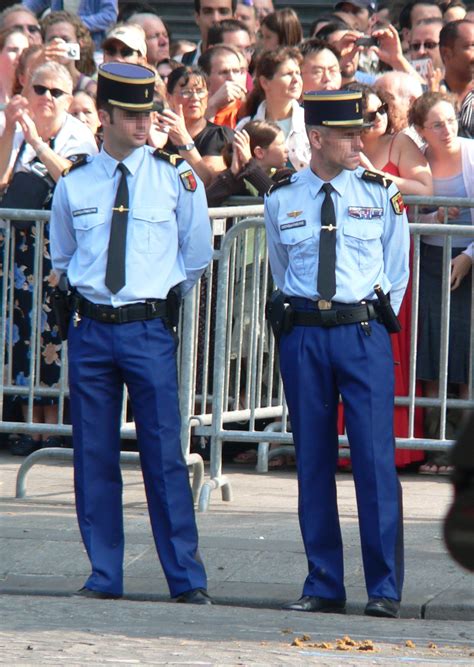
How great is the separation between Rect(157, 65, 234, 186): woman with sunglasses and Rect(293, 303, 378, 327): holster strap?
258 centimetres

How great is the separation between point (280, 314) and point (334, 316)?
0.26m

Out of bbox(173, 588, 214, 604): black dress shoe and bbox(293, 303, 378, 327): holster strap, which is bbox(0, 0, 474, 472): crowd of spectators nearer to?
bbox(293, 303, 378, 327): holster strap

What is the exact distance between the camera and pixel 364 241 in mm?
6609

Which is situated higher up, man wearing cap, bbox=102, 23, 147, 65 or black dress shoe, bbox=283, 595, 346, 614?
man wearing cap, bbox=102, 23, 147, 65

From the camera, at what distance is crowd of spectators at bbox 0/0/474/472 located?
866 centimetres

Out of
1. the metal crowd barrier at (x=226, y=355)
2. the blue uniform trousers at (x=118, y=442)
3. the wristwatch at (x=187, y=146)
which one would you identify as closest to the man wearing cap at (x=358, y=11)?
the wristwatch at (x=187, y=146)

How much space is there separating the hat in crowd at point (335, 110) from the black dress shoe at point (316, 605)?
2061 millimetres

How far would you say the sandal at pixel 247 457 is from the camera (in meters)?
9.38

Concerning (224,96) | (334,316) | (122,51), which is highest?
(122,51)

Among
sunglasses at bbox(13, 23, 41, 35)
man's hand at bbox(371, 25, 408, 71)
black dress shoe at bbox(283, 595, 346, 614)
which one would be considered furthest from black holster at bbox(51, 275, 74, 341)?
sunglasses at bbox(13, 23, 41, 35)

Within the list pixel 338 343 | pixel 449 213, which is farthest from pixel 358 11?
pixel 338 343

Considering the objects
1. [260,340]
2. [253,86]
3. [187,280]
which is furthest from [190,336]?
[253,86]

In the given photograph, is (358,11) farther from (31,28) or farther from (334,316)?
(334,316)

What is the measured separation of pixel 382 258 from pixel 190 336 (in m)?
1.63
